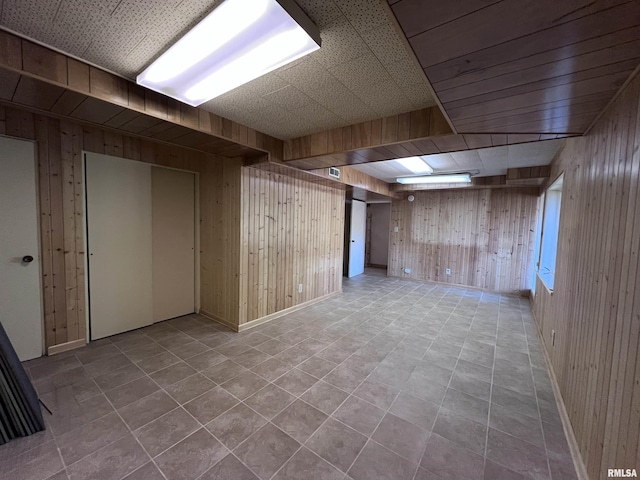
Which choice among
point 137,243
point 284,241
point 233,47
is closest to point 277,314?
point 284,241

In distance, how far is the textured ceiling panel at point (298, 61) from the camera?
1.21 metres

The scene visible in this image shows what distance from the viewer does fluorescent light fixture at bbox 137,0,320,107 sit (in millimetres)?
1170

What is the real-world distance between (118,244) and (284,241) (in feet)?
6.77

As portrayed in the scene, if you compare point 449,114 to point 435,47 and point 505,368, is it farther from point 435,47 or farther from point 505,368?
point 505,368

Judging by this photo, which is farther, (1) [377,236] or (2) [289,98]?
(1) [377,236]

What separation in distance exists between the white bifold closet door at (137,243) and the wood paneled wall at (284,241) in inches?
42.8

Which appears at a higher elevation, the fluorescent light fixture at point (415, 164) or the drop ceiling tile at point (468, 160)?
the drop ceiling tile at point (468, 160)

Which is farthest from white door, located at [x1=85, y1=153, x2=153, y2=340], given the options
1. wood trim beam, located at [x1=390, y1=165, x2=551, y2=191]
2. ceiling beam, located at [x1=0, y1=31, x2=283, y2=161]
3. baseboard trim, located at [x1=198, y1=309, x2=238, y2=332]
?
wood trim beam, located at [x1=390, y1=165, x2=551, y2=191]

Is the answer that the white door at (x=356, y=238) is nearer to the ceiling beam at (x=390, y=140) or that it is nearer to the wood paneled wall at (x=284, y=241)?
the wood paneled wall at (x=284, y=241)

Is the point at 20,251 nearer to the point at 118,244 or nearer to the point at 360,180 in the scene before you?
the point at 118,244

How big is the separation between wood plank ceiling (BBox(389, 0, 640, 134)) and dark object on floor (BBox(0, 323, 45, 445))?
2.86 meters

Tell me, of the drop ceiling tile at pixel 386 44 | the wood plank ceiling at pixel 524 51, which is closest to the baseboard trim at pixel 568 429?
the wood plank ceiling at pixel 524 51

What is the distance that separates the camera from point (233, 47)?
139cm

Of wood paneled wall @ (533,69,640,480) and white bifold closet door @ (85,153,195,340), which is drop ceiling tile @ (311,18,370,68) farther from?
white bifold closet door @ (85,153,195,340)
